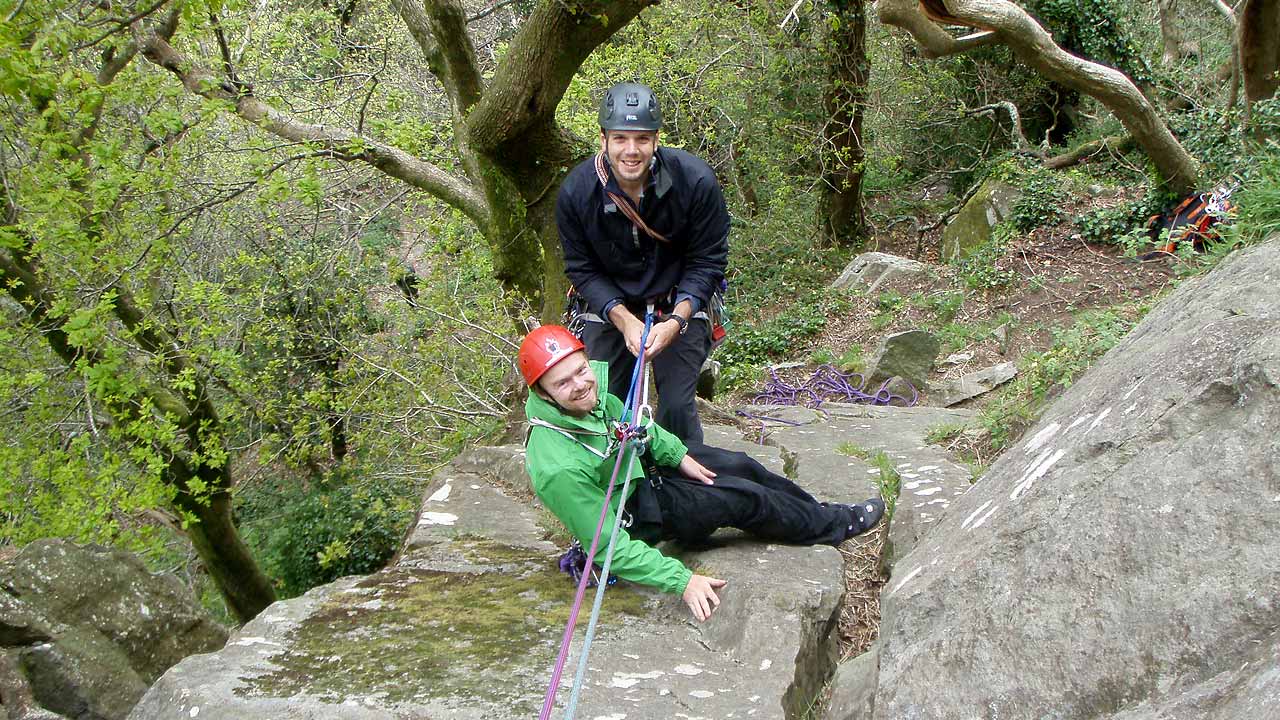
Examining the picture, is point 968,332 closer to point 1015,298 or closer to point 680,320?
point 1015,298


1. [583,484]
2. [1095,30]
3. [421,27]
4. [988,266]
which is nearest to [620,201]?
[583,484]

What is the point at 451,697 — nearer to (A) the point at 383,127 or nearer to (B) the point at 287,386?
(A) the point at 383,127

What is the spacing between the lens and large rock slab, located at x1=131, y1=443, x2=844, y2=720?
9.11 feet

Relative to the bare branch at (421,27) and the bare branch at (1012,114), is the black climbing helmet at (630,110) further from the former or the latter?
the bare branch at (1012,114)

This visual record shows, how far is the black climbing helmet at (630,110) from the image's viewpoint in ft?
12.2

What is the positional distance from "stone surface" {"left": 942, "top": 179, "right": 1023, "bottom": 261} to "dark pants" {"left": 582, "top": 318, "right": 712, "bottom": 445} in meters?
8.17

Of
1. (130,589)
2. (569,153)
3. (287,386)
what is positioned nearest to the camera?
(130,589)

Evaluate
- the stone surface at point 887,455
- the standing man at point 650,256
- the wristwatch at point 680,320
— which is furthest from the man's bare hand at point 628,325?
the stone surface at point 887,455

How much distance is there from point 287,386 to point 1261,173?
11934 millimetres

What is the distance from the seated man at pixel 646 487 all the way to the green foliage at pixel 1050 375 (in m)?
1.29

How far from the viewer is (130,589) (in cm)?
541

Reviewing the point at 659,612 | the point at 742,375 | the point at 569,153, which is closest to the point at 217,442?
the point at 569,153

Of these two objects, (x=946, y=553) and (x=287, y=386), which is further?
(x=287, y=386)

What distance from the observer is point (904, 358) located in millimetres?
9031
